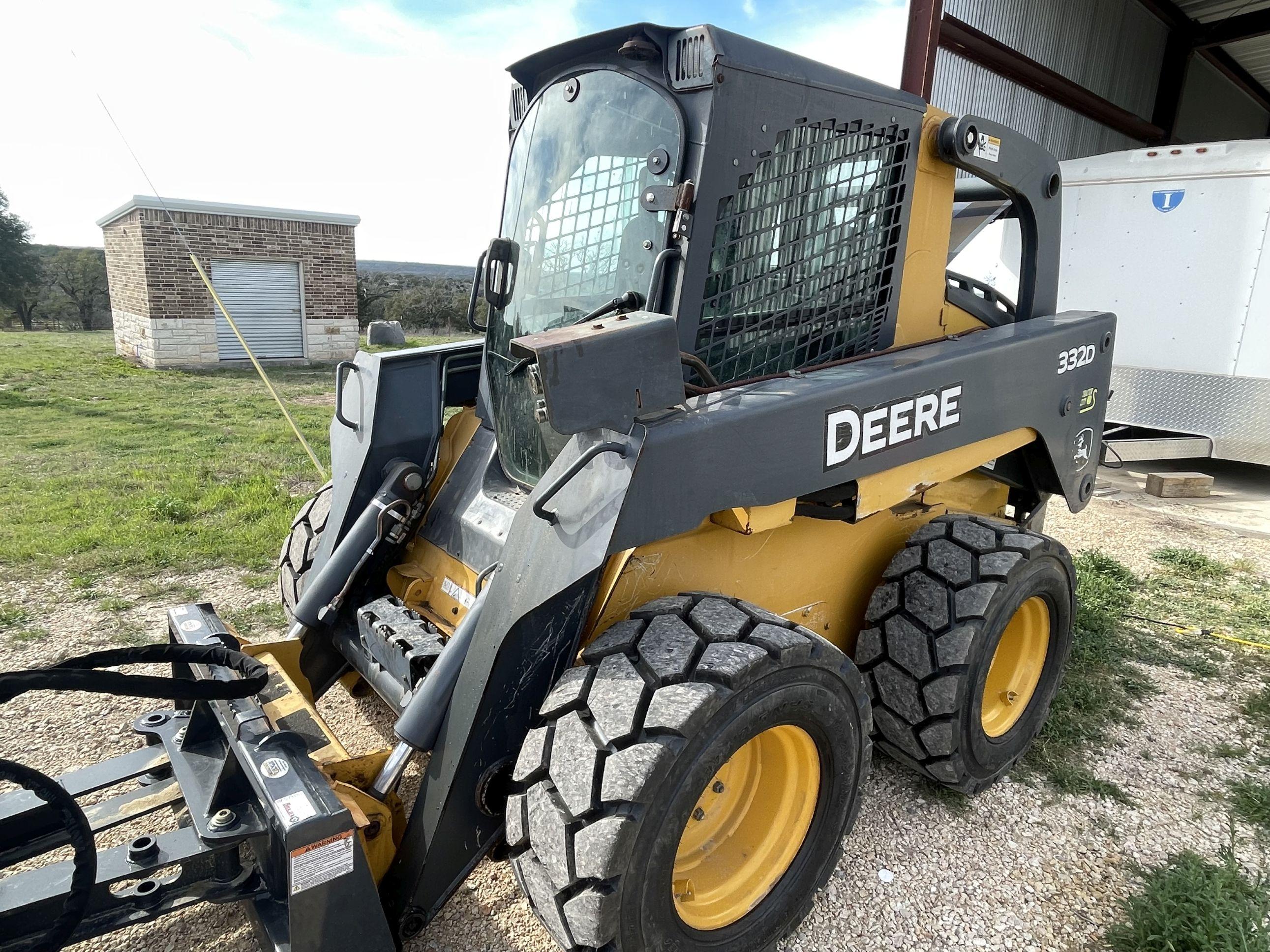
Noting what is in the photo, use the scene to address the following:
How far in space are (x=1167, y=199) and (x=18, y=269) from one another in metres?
35.3

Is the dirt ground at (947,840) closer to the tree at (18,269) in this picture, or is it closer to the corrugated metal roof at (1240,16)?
the corrugated metal roof at (1240,16)

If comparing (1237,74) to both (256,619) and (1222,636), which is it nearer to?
(1222,636)

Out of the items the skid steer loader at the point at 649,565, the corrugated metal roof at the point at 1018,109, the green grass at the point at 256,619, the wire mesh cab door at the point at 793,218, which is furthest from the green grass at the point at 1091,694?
the corrugated metal roof at the point at 1018,109

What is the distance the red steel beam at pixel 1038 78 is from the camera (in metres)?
9.47

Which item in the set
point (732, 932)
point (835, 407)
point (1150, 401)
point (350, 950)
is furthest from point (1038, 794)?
point (1150, 401)

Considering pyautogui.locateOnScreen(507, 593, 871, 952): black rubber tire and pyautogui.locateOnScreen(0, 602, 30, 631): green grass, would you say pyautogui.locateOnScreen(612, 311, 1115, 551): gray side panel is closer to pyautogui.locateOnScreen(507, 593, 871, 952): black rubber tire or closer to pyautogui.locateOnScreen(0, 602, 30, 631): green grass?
pyautogui.locateOnScreen(507, 593, 871, 952): black rubber tire

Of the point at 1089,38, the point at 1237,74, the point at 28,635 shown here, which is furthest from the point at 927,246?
the point at 1237,74

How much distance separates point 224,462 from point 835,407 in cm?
717

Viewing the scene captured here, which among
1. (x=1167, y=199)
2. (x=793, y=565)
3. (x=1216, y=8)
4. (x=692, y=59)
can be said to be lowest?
(x=793, y=565)

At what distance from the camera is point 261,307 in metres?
17.5

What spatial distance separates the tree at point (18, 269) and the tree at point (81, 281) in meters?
0.61

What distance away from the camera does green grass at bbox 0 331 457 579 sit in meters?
5.43

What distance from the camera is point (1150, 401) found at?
8.38m

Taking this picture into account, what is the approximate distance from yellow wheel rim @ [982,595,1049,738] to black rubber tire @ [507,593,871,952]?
1371mm
